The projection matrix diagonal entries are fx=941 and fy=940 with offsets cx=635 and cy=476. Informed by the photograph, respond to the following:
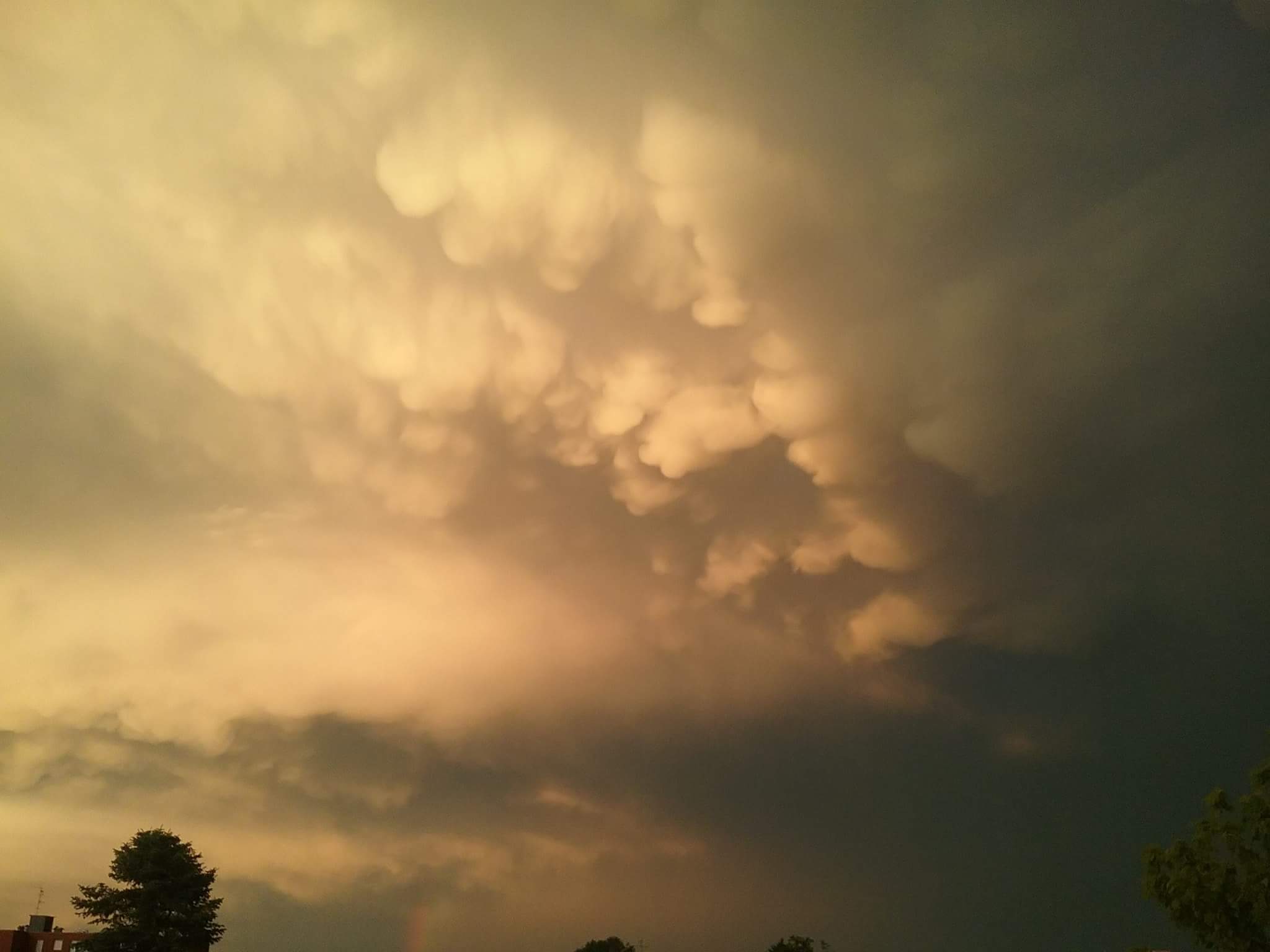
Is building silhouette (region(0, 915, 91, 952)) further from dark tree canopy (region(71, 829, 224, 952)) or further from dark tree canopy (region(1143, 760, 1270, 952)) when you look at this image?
dark tree canopy (region(1143, 760, 1270, 952))

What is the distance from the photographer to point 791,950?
341ft

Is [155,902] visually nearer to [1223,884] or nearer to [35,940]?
[35,940]

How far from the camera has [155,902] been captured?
61000mm

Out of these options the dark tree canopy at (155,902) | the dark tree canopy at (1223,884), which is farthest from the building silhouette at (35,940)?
the dark tree canopy at (1223,884)

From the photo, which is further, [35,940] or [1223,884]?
[35,940]

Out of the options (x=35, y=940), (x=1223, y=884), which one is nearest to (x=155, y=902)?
(x=35, y=940)

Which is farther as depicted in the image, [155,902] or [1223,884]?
A: [155,902]

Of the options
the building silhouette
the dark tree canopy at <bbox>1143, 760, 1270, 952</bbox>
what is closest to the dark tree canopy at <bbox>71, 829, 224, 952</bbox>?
the building silhouette

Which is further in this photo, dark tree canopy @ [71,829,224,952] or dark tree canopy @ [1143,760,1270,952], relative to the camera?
dark tree canopy @ [71,829,224,952]

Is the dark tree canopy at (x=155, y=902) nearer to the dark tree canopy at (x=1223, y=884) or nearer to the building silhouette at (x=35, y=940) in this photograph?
the building silhouette at (x=35, y=940)

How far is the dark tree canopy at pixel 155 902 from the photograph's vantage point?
59344mm

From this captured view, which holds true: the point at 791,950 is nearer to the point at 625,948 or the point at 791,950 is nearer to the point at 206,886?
the point at 625,948

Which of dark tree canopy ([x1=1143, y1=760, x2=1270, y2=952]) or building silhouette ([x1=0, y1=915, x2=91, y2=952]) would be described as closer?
dark tree canopy ([x1=1143, y1=760, x2=1270, y2=952])

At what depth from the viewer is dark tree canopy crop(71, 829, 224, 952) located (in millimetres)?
59344
